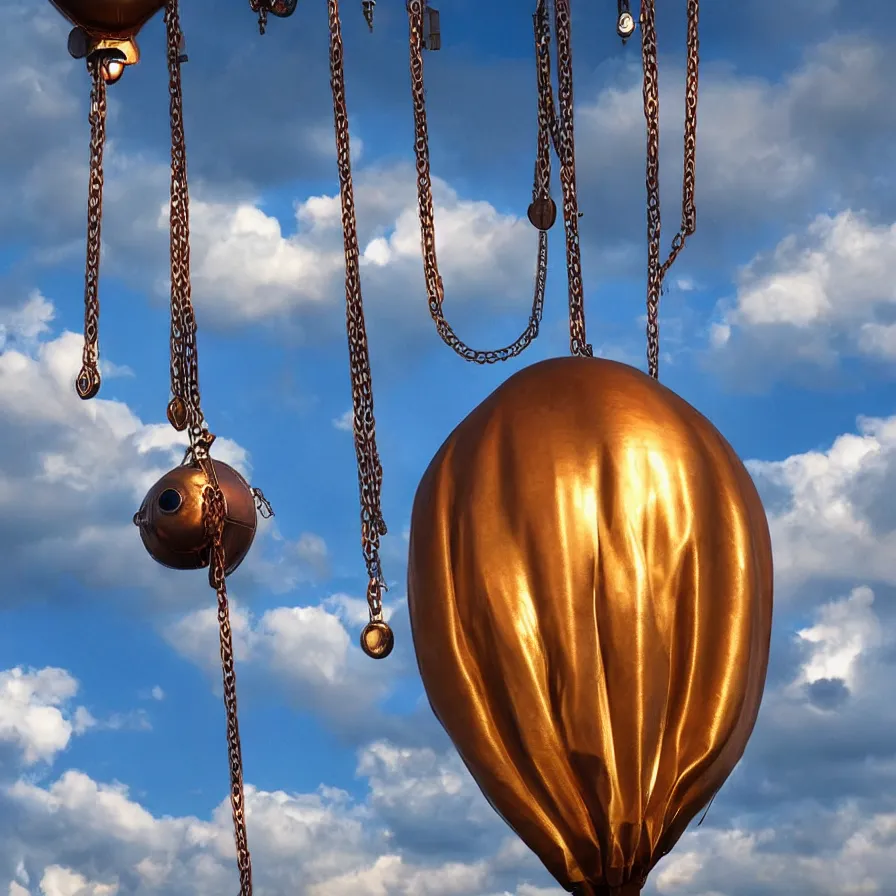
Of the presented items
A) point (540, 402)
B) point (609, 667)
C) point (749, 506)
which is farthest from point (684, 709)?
point (540, 402)

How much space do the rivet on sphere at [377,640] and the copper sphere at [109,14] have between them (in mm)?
1689

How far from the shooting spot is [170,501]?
18.4 feet

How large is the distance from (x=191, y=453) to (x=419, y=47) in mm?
1458

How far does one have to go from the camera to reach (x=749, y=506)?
420 cm

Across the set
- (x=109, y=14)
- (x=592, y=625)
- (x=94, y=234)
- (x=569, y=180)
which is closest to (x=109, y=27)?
(x=109, y=14)

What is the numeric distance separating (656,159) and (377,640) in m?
1.49

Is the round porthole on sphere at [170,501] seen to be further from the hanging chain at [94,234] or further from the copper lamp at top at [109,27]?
the copper lamp at top at [109,27]

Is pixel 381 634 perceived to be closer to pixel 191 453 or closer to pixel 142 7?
pixel 191 453

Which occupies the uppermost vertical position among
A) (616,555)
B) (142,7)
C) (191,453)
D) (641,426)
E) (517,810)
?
(142,7)

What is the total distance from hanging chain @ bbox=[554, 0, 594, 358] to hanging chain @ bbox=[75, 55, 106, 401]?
1244 mm

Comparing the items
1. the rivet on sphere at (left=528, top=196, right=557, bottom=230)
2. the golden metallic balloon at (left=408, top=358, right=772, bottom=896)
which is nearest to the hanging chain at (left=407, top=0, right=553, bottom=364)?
the rivet on sphere at (left=528, top=196, right=557, bottom=230)

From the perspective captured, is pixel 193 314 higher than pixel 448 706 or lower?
higher

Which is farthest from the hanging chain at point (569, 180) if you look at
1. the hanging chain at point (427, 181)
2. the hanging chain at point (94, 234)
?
the hanging chain at point (94, 234)

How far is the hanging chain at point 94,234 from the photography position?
503 centimetres
